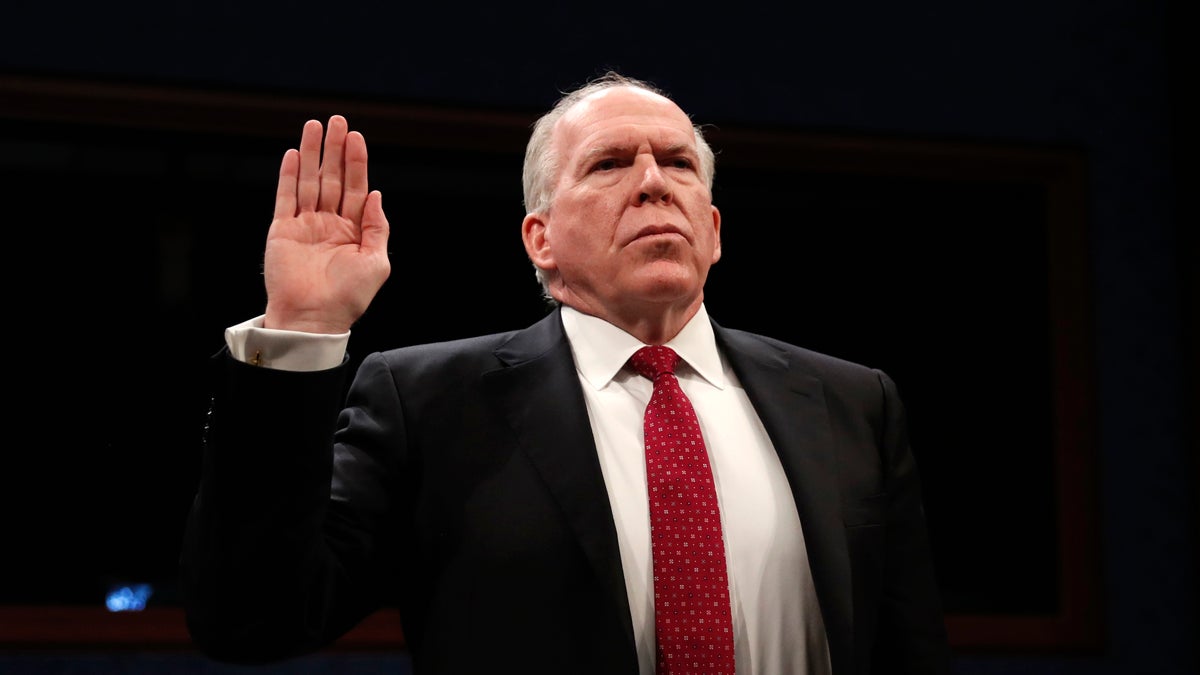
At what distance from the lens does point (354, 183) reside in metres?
1.18

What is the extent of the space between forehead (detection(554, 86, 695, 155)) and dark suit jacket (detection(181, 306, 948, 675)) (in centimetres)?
24

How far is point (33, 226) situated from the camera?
237 centimetres

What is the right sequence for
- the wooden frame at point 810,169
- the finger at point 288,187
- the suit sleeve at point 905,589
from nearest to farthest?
the finger at point 288,187 < the suit sleeve at point 905,589 < the wooden frame at point 810,169

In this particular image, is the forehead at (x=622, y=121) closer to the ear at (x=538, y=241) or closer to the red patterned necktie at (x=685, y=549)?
the ear at (x=538, y=241)

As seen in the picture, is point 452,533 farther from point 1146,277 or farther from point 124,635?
point 1146,277

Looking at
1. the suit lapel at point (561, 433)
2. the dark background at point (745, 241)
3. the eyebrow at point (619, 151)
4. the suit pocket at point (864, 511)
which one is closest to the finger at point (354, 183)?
the suit lapel at point (561, 433)

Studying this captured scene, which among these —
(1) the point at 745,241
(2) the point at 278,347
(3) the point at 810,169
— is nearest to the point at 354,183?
(2) the point at 278,347

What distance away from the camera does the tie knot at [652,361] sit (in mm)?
1403

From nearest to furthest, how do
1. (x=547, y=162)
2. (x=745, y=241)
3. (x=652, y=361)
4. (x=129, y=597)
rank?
1. (x=652, y=361)
2. (x=547, y=162)
3. (x=129, y=597)
4. (x=745, y=241)

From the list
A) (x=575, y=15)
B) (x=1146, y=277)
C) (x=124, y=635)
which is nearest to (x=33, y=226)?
(x=124, y=635)

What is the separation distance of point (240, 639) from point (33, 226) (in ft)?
5.32

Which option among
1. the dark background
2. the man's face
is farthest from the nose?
the dark background

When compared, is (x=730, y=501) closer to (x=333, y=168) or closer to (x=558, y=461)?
(x=558, y=461)

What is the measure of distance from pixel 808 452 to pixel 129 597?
1.56 meters
